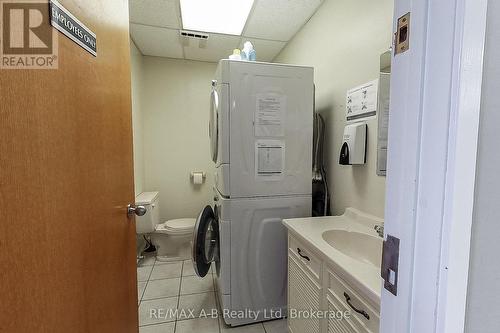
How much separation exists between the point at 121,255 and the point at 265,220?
40.0 inches

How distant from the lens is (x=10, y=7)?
54cm

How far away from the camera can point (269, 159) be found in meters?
1.83

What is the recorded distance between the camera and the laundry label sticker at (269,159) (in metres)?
1.81

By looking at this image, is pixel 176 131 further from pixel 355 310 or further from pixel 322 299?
pixel 355 310

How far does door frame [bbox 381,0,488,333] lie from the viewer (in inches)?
15.3

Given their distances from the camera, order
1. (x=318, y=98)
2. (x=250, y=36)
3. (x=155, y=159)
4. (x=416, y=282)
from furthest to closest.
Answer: (x=155, y=159) → (x=250, y=36) → (x=318, y=98) → (x=416, y=282)

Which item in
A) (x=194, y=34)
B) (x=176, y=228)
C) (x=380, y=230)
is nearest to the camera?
(x=380, y=230)

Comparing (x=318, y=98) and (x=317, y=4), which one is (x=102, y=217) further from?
(x=317, y=4)

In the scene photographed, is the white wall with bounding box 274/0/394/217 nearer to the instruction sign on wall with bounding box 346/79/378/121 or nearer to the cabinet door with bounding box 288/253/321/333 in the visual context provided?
the instruction sign on wall with bounding box 346/79/378/121

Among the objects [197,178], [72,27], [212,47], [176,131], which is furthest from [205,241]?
[212,47]

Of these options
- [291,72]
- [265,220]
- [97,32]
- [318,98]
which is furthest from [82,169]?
[318,98]

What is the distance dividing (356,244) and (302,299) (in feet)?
1.47

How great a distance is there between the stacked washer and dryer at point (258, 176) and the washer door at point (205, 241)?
0.04 ft

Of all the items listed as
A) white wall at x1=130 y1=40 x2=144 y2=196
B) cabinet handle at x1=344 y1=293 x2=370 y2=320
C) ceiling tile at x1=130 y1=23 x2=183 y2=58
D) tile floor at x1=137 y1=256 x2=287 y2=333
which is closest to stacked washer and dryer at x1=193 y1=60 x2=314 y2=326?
tile floor at x1=137 y1=256 x2=287 y2=333
